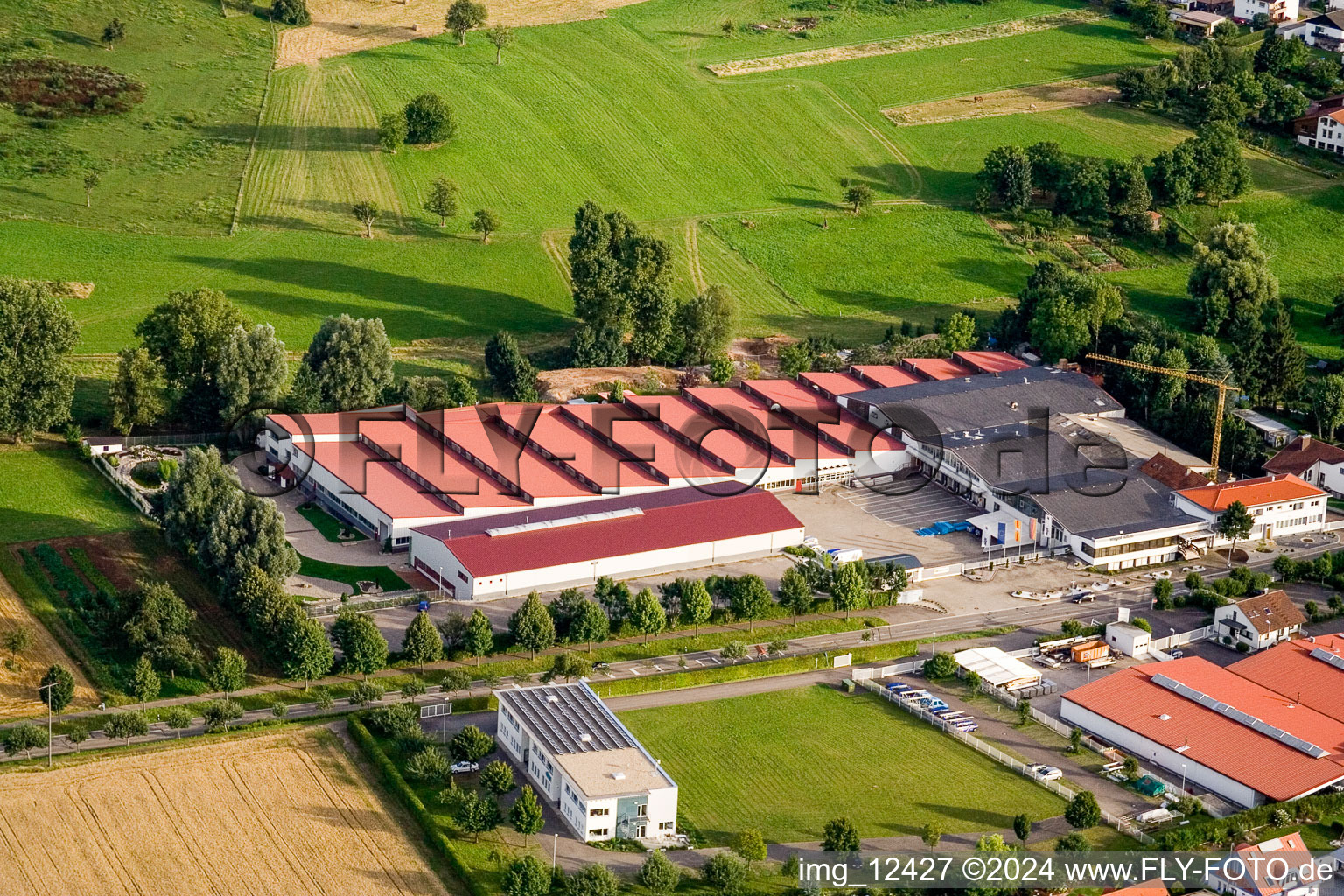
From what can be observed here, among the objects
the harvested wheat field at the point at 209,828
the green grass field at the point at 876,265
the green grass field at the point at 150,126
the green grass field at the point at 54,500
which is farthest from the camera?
the green grass field at the point at 150,126

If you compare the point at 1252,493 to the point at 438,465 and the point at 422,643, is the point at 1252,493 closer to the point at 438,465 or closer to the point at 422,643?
the point at 438,465

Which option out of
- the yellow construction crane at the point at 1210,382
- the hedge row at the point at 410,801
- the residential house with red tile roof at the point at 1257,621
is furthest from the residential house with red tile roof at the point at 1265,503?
the hedge row at the point at 410,801

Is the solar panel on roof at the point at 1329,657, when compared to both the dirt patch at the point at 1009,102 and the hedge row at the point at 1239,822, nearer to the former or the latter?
the hedge row at the point at 1239,822

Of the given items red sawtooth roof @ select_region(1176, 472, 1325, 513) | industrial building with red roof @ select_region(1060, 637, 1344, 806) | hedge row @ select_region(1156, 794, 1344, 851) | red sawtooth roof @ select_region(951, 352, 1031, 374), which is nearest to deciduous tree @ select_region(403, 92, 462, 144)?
red sawtooth roof @ select_region(951, 352, 1031, 374)

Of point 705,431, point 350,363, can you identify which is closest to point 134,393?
point 350,363

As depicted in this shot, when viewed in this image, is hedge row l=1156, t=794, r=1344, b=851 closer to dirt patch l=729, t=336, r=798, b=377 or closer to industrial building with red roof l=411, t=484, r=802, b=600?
industrial building with red roof l=411, t=484, r=802, b=600

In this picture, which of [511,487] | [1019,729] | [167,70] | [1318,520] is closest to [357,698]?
[511,487]
